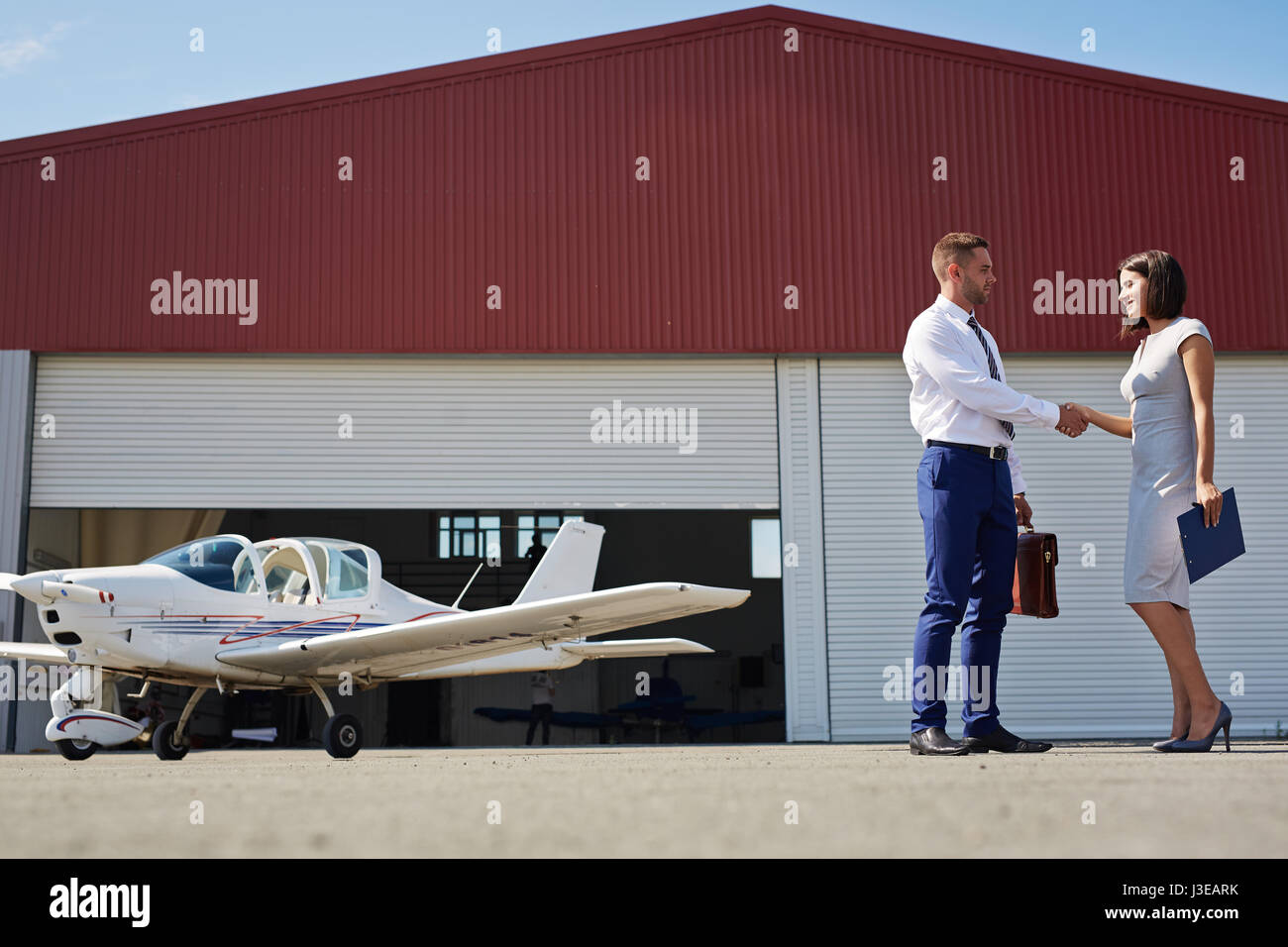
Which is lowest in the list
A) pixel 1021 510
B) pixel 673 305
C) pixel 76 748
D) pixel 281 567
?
pixel 76 748

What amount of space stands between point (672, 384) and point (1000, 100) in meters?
4.98

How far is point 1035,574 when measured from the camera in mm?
4258

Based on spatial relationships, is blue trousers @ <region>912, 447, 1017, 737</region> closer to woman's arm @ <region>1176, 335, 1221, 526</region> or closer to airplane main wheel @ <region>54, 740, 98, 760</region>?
woman's arm @ <region>1176, 335, 1221, 526</region>

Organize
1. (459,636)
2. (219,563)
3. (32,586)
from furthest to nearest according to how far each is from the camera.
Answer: (219,563) → (459,636) → (32,586)

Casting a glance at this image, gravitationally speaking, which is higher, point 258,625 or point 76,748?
point 258,625

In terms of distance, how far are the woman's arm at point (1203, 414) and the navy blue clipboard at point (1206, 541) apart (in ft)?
0.11

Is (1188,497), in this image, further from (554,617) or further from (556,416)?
(556,416)

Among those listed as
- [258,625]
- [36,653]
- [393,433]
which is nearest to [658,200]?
[393,433]

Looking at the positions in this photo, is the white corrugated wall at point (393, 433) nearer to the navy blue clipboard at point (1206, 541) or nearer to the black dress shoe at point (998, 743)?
the black dress shoe at point (998, 743)

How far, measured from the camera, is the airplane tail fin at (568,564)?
36.0ft

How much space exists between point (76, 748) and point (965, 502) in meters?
6.45

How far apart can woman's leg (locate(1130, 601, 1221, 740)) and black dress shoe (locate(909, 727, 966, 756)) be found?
76 cm

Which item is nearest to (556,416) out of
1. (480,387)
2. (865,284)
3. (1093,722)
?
(480,387)

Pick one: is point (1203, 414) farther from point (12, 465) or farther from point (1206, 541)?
point (12, 465)
